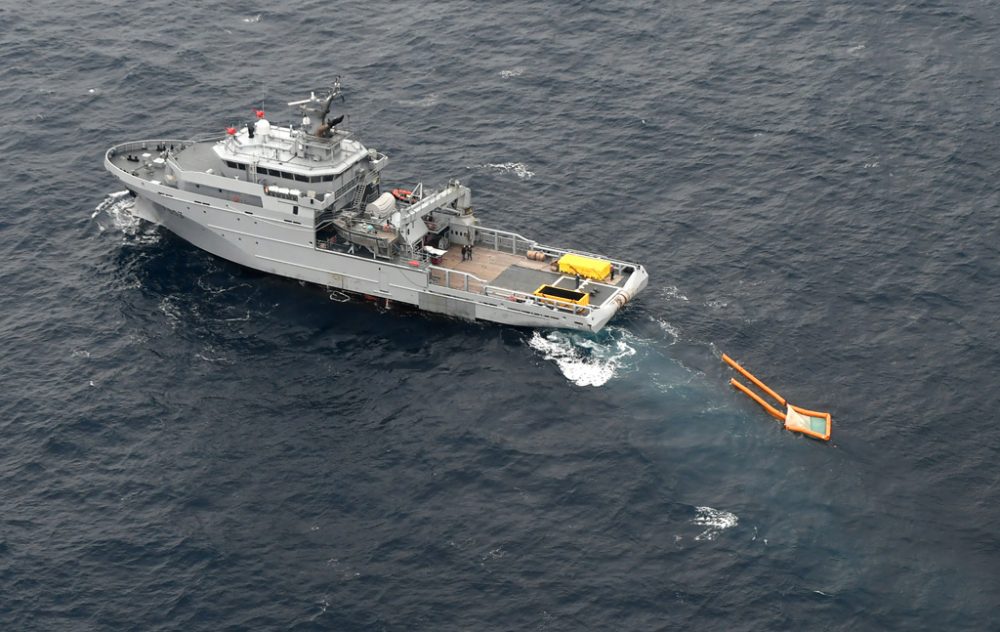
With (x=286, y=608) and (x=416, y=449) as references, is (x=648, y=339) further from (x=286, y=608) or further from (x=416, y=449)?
(x=286, y=608)

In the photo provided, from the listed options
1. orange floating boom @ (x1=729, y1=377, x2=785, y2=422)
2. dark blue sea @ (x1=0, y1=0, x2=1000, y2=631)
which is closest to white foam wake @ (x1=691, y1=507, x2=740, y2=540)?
dark blue sea @ (x1=0, y1=0, x2=1000, y2=631)

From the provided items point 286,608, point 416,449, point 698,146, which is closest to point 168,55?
point 698,146

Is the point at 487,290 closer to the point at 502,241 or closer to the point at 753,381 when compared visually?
the point at 502,241

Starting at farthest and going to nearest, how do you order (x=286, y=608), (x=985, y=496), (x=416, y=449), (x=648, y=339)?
(x=648, y=339)
(x=416, y=449)
(x=985, y=496)
(x=286, y=608)

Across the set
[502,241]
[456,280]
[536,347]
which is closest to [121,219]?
[456,280]

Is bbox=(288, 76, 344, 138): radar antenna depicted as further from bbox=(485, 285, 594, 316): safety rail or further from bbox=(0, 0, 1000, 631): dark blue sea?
bbox=(485, 285, 594, 316): safety rail
